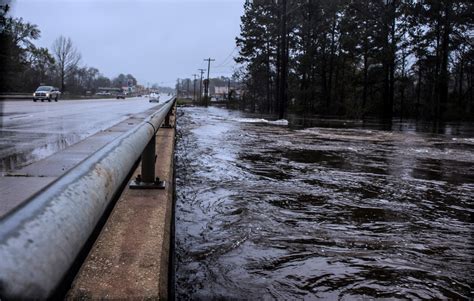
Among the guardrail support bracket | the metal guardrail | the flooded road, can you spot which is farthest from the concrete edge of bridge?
the metal guardrail

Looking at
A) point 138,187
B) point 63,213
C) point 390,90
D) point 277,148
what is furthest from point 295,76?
point 63,213

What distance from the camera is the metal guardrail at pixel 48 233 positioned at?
876mm

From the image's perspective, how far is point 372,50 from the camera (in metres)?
46.8

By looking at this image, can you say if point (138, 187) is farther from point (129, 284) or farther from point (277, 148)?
point (277, 148)

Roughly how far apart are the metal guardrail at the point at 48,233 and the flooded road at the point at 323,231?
2.20 meters

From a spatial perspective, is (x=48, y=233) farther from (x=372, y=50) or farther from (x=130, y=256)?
(x=372, y=50)

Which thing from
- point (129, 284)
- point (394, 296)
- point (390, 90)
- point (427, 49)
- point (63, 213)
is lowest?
point (394, 296)

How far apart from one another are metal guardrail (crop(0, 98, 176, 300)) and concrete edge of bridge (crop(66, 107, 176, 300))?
43.0 inches

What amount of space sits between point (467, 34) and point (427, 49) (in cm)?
386

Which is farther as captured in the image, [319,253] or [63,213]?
[319,253]

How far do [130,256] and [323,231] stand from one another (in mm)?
2474

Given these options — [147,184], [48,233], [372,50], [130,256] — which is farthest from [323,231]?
[372,50]

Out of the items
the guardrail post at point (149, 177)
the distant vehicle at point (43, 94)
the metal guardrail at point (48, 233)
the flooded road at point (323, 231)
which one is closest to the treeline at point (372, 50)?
the distant vehicle at point (43, 94)

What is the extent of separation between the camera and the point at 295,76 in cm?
5894
